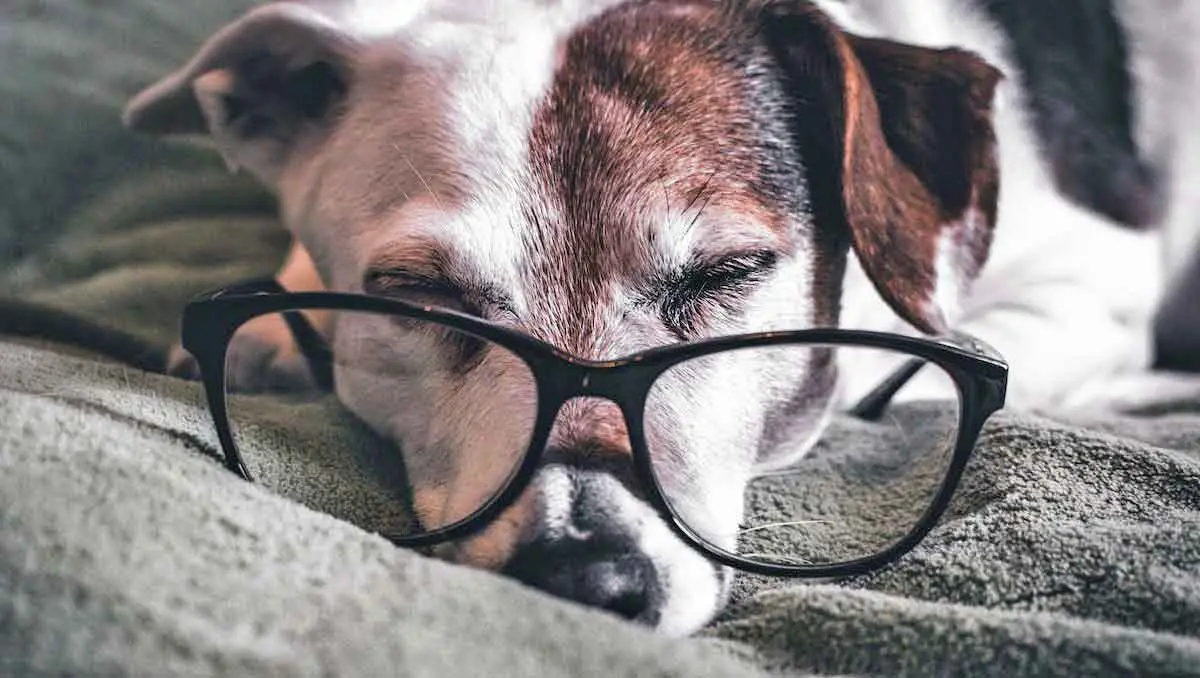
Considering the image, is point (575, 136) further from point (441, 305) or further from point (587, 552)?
point (587, 552)

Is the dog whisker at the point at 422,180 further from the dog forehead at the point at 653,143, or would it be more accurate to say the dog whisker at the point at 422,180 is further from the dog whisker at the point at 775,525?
the dog whisker at the point at 775,525

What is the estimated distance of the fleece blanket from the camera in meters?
0.51

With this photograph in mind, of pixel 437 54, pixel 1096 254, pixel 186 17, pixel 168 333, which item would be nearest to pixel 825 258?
pixel 437 54

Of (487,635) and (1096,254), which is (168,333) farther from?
(1096,254)

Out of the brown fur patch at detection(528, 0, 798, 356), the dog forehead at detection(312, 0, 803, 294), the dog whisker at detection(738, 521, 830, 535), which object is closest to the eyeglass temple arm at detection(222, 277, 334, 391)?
the dog forehead at detection(312, 0, 803, 294)

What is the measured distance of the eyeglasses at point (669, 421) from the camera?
28.3 inches

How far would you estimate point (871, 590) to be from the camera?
690 mm

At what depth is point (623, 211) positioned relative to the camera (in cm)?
79

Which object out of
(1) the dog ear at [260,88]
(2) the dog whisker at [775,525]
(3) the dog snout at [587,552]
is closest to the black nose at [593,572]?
(3) the dog snout at [587,552]

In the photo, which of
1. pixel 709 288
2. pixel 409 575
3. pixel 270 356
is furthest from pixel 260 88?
pixel 409 575

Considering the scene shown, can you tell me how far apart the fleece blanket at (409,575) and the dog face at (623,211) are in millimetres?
78

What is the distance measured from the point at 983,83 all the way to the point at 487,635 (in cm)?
63

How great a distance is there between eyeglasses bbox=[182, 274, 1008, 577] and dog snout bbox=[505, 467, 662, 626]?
0.08 ft

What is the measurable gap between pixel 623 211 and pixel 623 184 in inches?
0.8
